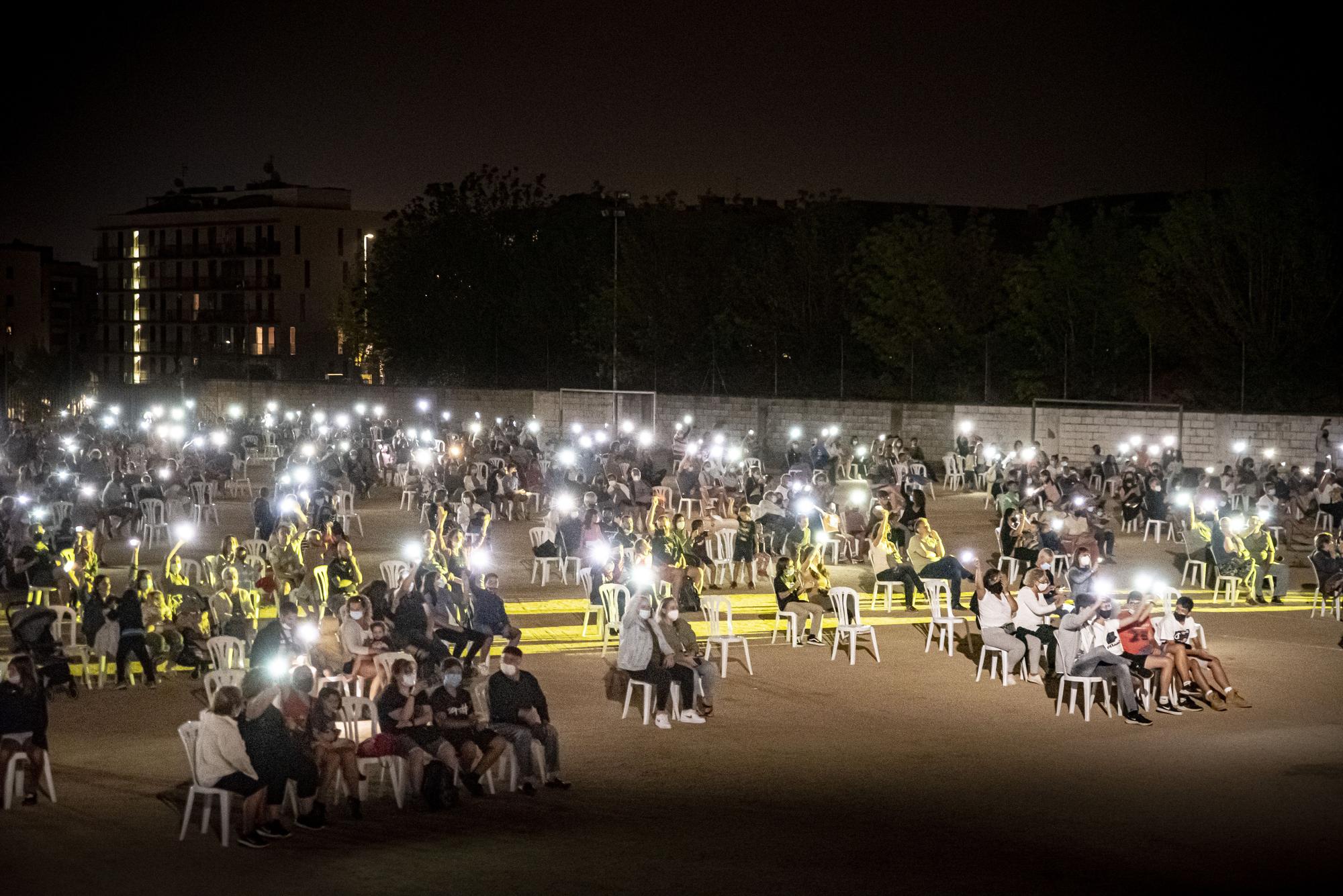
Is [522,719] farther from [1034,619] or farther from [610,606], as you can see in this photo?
[1034,619]

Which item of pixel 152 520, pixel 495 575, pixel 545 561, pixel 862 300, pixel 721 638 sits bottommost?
pixel 721 638

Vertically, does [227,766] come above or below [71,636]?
below

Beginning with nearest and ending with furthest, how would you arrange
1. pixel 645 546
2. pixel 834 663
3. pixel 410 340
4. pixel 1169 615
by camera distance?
pixel 1169 615 < pixel 834 663 < pixel 645 546 < pixel 410 340

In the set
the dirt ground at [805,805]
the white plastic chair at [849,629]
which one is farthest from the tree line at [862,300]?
the dirt ground at [805,805]

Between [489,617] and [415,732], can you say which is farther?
[489,617]

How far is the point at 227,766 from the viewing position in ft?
32.0

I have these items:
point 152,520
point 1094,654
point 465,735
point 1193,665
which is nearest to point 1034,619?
point 1094,654

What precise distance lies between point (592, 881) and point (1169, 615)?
709 cm

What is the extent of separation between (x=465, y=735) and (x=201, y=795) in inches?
66.5

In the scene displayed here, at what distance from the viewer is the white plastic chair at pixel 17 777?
10.3 meters

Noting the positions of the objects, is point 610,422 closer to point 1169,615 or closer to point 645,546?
point 645,546

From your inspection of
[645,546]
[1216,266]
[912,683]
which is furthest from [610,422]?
[912,683]

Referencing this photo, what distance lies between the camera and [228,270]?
376 feet

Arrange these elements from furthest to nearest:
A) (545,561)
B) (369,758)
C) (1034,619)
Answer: (545,561) → (1034,619) → (369,758)
